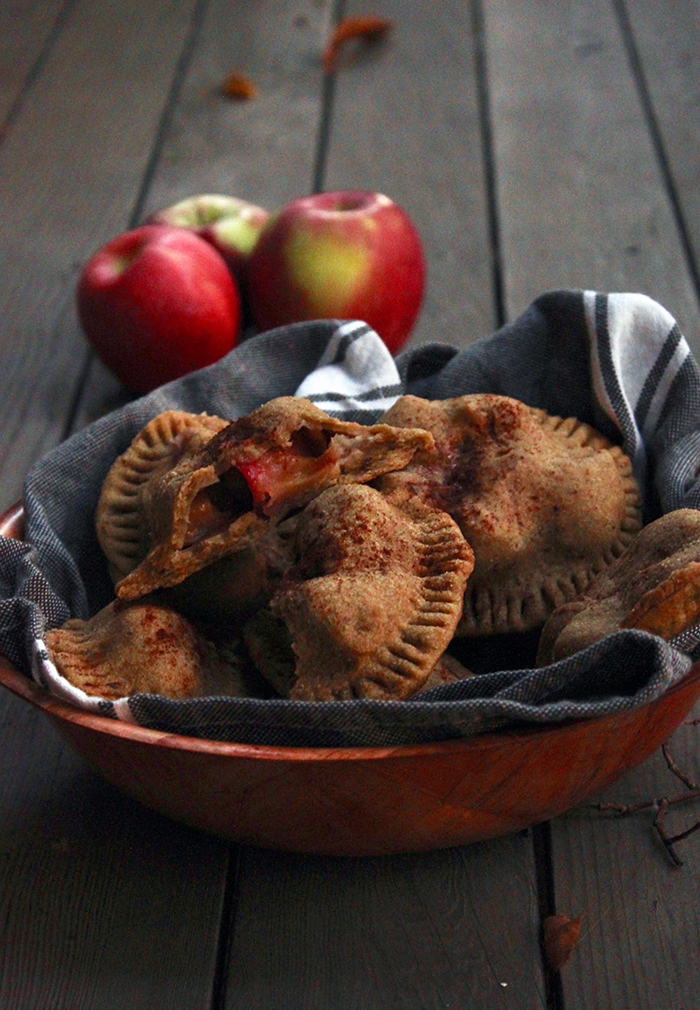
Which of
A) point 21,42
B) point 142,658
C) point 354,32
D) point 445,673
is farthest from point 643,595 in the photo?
point 21,42

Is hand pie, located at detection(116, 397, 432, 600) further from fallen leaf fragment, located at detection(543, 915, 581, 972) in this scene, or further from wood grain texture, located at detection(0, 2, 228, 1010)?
fallen leaf fragment, located at detection(543, 915, 581, 972)

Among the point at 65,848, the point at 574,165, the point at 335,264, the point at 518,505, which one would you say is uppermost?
the point at 518,505

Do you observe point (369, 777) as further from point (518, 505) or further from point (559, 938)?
point (518, 505)

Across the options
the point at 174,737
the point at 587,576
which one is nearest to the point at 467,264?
the point at 587,576

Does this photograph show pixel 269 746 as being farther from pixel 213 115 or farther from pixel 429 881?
pixel 213 115

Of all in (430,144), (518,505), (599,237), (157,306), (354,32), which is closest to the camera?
(518,505)

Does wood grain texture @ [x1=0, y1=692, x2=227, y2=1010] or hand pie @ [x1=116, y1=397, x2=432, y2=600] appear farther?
hand pie @ [x1=116, y1=397, x2=432, y2=600]

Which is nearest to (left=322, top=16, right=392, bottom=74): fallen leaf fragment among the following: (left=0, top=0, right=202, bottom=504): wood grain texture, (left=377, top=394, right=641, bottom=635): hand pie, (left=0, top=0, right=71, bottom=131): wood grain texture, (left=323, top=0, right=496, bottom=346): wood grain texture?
(left=323, top=0, right=496, bottom=346): wood grain texture

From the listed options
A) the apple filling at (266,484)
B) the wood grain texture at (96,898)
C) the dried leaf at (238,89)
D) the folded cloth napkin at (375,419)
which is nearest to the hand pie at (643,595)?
the folded cloth napkin at (375,419)
